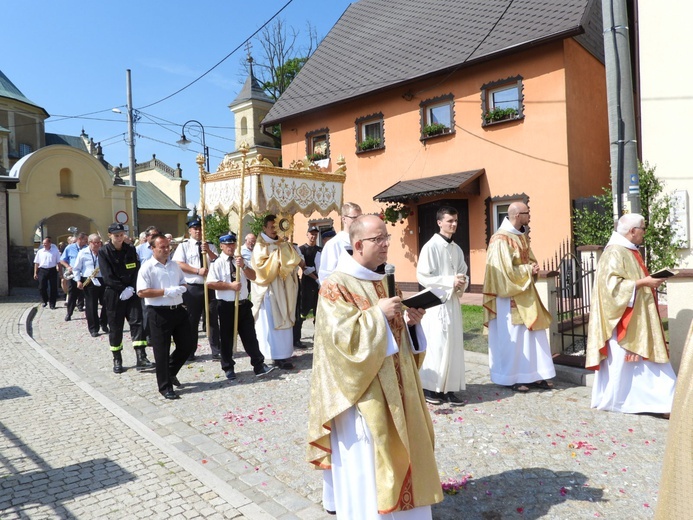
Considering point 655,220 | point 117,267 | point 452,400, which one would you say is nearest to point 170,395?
point 117,267

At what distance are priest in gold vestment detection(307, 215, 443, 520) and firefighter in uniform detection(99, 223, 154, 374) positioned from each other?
5.35 m

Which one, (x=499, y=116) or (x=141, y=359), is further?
(x=499, y=116)

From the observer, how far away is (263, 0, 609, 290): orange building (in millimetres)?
13008

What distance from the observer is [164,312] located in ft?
20.4

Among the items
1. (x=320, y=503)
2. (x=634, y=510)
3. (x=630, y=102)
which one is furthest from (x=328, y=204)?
(x=634, y=510)

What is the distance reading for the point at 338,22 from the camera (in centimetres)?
2219

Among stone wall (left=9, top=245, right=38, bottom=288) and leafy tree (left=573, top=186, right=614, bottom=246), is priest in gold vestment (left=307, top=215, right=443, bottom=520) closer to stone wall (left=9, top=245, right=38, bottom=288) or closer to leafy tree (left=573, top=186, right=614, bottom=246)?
leafy tree (left=573, top=186, right=614, bottom=246)

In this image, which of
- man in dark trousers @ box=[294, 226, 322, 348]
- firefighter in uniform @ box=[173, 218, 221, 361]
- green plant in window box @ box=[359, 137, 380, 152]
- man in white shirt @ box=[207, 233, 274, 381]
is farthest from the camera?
green plant in window box @ box=[359, 137, 380, 152]

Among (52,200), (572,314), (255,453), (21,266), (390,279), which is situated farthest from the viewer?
(52,200)

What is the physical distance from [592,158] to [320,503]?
12.8m

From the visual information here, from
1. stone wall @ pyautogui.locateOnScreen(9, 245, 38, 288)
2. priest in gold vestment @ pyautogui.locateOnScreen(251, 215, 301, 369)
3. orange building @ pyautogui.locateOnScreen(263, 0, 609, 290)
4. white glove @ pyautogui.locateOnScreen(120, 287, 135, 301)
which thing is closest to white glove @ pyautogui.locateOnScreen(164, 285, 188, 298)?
priest in gold vestment @ pyautogui.locateOnScreen(251, 215, 301, 369)

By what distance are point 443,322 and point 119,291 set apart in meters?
4.74

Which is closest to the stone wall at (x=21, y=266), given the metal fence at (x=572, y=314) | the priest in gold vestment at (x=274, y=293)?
the priest in gold vestment at (x=274, y=293)

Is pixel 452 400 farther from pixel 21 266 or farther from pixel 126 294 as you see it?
pixel 21 266
